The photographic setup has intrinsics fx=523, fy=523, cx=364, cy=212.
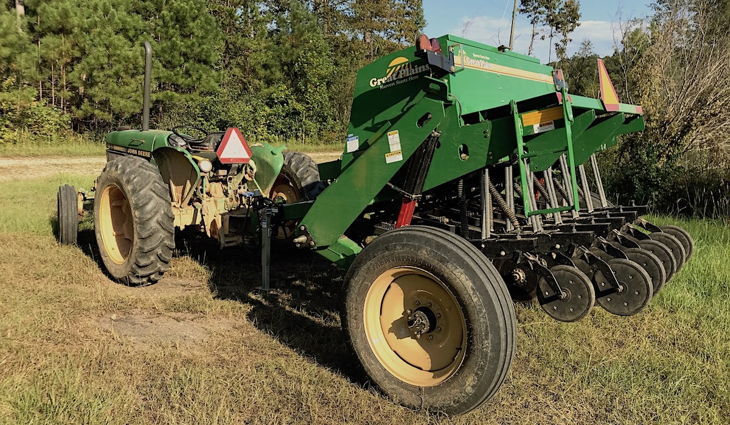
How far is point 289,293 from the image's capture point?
4.99 m

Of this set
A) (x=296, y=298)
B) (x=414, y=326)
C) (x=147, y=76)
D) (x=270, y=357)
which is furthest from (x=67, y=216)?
(x=414, y=326)

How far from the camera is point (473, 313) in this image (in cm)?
268

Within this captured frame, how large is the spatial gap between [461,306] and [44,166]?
1496cm

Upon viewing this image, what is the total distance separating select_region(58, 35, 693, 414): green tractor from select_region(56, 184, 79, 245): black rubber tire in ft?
5.55

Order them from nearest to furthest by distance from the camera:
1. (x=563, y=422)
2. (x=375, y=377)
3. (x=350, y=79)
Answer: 1. (x=563, y=422)
2. (x=375, y=377)
3. (x=350, y=79)

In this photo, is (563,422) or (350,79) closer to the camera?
(563,422)

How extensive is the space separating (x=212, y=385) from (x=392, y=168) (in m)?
1.74

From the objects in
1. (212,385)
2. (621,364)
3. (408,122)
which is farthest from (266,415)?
(621,364)

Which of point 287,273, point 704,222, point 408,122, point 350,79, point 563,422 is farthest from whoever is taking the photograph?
point 350,79

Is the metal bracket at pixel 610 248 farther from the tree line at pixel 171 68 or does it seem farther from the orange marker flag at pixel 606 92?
the tree line at pixel 171 68

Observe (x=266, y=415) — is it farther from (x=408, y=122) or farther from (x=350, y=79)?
(x=350, y=79)

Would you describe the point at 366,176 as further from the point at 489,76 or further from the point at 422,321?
the point at 489,76

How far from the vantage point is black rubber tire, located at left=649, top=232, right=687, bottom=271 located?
4.12 meters

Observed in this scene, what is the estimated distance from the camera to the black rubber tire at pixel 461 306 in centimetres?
264
